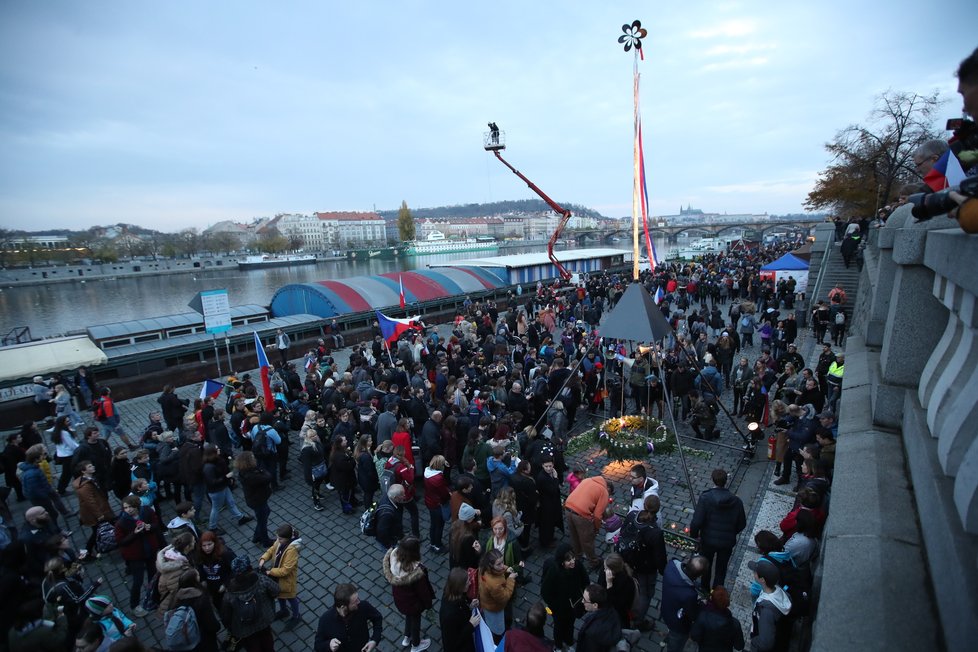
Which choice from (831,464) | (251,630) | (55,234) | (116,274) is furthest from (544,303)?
(55,234)

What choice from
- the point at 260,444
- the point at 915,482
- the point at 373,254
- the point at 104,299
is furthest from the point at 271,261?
the point at 915,482

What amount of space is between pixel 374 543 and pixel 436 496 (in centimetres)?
148

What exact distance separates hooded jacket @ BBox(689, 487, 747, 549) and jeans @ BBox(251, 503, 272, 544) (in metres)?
5.54

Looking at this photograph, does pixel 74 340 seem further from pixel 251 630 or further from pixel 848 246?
pixel 848 246

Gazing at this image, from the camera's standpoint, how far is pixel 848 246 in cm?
1647

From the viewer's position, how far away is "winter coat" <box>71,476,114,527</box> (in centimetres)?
606

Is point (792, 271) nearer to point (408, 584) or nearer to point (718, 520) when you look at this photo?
point (718, 520)

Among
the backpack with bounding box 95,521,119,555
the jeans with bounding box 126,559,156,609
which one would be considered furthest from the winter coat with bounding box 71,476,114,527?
the jeans with bounding box 126,559,156,609

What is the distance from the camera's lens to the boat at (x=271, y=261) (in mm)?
91625

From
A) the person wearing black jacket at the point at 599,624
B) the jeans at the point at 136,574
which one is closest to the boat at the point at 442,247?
the jeans at the point at 136,574

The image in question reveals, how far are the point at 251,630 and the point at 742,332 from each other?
14.9 metres

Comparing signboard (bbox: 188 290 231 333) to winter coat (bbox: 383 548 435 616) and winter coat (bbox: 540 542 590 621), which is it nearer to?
winter coat (bbox: 383 548 435 616)

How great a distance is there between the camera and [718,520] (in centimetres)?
468

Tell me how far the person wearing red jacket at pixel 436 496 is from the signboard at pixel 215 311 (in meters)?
10.2
